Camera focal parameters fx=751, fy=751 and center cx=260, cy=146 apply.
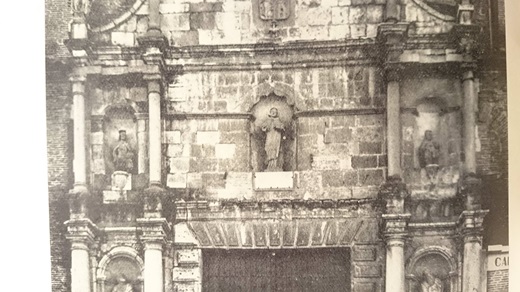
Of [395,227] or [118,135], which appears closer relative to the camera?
[395,227]

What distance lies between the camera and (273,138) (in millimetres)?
3582

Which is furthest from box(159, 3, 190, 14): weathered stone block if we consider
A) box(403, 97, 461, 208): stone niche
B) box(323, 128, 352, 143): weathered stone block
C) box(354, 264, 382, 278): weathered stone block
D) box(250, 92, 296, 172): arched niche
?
box(354, 264, 382, 278): weathered stone block

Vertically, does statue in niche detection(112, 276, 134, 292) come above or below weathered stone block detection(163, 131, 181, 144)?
below

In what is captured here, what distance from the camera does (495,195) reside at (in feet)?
11.5

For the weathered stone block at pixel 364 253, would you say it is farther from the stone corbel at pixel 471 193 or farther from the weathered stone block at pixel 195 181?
the weathered stone block at pixel 195 181

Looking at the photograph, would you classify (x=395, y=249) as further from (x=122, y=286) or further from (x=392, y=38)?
(x=122, y=286)

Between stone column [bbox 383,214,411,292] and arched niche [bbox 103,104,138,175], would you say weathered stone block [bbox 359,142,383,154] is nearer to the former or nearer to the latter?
stone column [bbox 383,214,411,292]

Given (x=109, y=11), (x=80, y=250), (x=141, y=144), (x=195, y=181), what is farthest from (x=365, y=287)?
(x=109, y=11)

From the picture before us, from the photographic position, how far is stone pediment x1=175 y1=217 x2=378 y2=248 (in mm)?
3551

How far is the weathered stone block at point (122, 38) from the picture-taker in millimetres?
3580

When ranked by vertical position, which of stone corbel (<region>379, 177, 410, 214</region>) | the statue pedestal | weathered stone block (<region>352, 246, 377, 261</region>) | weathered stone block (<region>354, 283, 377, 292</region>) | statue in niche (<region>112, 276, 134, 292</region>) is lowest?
weathered stone block (<region>354, 283, 377, 292</region>)

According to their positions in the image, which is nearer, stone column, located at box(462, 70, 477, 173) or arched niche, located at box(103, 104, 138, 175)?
stone column, located at box(462, 70, 477, 173)

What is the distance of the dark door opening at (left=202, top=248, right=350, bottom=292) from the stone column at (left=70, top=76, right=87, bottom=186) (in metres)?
0.70

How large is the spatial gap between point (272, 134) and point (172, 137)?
1.57ft
